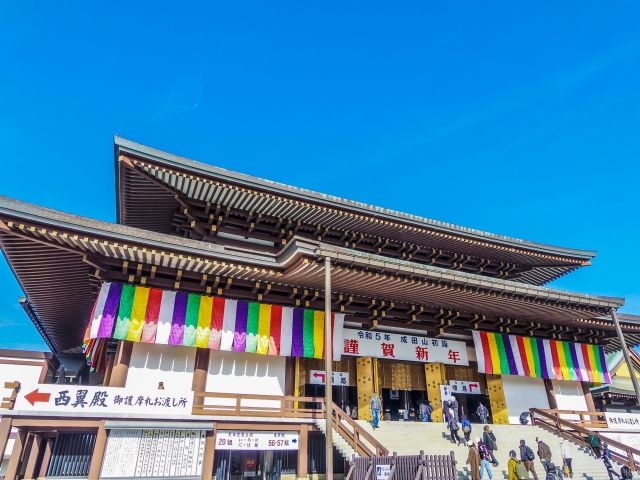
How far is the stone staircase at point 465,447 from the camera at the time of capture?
40.1 ft

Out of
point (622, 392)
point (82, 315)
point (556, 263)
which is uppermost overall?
point (556, 263)

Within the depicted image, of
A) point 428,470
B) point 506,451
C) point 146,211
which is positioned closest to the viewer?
point 428,470

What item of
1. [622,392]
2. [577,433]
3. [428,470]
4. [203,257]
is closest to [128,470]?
[203,257]

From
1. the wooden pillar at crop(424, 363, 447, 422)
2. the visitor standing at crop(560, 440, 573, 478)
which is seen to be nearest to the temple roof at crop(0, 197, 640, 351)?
the wooden pillar at crop(424, 363, 447, 422)

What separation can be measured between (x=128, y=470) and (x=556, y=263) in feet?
65.0

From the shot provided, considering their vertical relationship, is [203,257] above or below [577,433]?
above

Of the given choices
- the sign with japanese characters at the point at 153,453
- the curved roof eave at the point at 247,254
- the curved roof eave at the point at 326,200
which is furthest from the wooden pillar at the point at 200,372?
the curved roof eave at the point at 326,200

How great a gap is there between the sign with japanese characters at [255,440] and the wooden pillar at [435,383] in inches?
241

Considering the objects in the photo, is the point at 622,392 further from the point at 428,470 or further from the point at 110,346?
the point at 110,346

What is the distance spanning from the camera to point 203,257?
12.3 metres

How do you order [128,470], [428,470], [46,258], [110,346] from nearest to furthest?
1. [428,470]
2. [128,470]
3. [46,258]
4. [110,346]

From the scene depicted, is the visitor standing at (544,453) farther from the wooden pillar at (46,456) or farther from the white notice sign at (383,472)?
the wooden pillar at (46,456)

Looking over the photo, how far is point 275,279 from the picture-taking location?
13.8 meters

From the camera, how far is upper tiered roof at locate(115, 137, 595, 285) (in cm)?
1477
